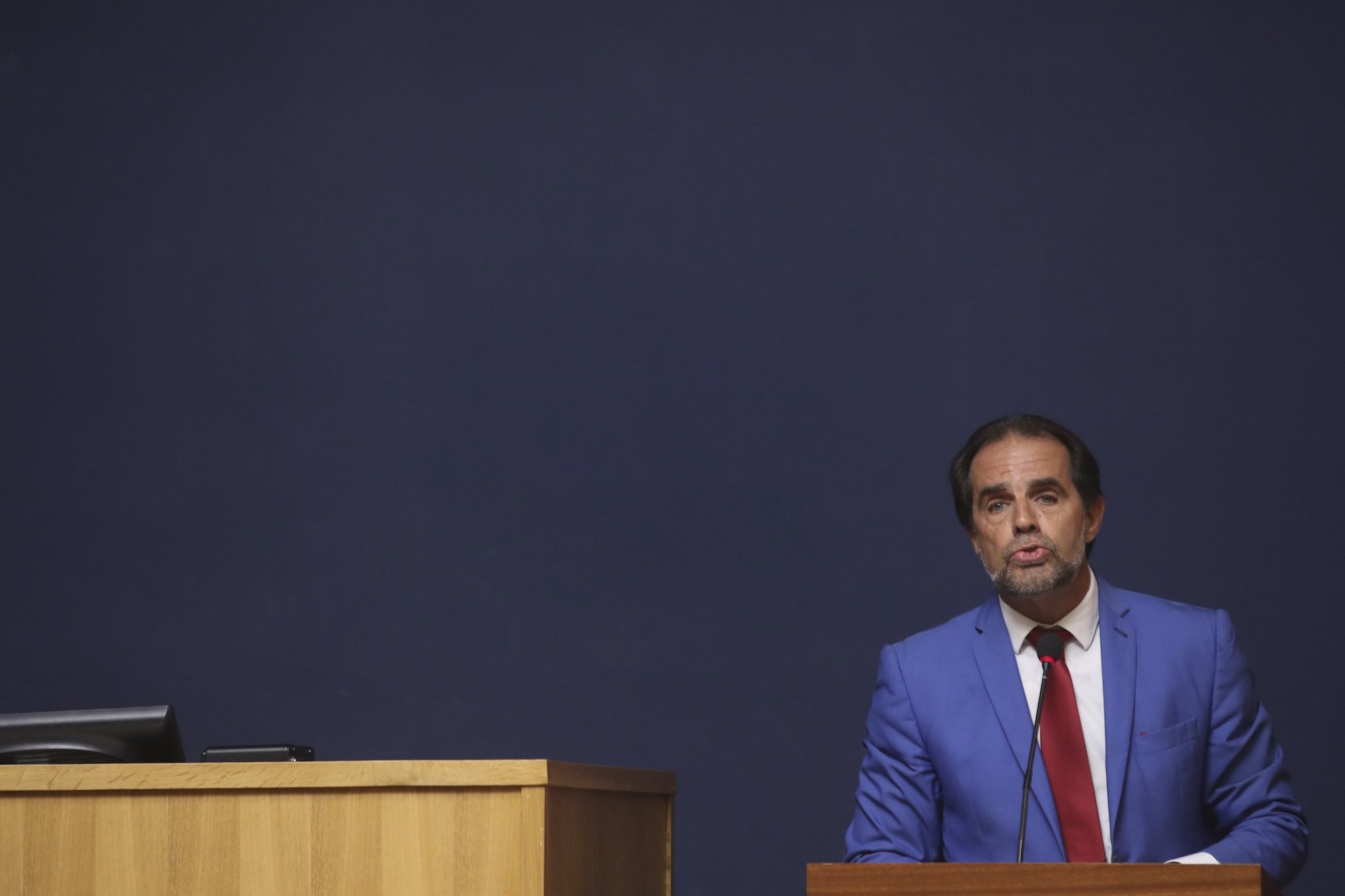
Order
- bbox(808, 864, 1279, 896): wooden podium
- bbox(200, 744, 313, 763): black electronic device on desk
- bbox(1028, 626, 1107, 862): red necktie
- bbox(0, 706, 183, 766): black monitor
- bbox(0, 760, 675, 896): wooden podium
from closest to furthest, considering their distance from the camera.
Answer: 1. bbox(808, 864, 1279, 896): wooden podium
2. bbox(0, 760, 675, 896): wooden podium
3. bbox(200, 744, 313, 763): black electronic device on desk
4. bbox(0, 706, 183, 766): black monitor
5. bbox(1028, 626, 1107, 862): red necktie

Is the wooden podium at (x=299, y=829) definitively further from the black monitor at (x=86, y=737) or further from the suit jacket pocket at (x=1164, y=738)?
the suit jacket pocket at (x=1164, y=738)

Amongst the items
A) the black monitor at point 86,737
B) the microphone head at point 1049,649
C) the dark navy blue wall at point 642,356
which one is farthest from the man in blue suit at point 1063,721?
the black monitor at point 86,737

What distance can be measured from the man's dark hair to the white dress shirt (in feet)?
0.37

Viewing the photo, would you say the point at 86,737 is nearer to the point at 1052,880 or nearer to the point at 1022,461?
the point at 1052,880

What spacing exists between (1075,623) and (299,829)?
123 cm

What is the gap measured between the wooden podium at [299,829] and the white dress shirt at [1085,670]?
2.52ft

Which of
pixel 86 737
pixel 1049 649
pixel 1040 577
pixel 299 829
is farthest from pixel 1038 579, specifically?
pixel 86 737

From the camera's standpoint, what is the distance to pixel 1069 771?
2223 mm

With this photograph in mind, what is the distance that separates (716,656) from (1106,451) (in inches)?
36.5

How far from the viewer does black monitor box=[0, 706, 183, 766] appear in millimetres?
2078

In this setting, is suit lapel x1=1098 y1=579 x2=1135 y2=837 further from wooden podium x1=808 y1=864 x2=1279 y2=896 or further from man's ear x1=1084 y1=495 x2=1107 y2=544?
wooden podium x1=808 y1=864 x2=1279 y2=896

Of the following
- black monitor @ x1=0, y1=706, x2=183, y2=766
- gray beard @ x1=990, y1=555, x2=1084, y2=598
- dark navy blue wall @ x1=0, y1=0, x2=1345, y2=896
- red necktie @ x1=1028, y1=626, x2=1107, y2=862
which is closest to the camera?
black monitor @ x1=0, y1=706, x2=183, y2=766

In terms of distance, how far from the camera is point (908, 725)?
238cm

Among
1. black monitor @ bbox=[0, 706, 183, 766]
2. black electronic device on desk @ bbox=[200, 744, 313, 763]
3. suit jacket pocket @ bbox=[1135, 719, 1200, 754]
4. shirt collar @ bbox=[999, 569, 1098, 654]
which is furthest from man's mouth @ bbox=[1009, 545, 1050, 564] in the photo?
black monitor @ bbox=[0, 706, 183, 766]
